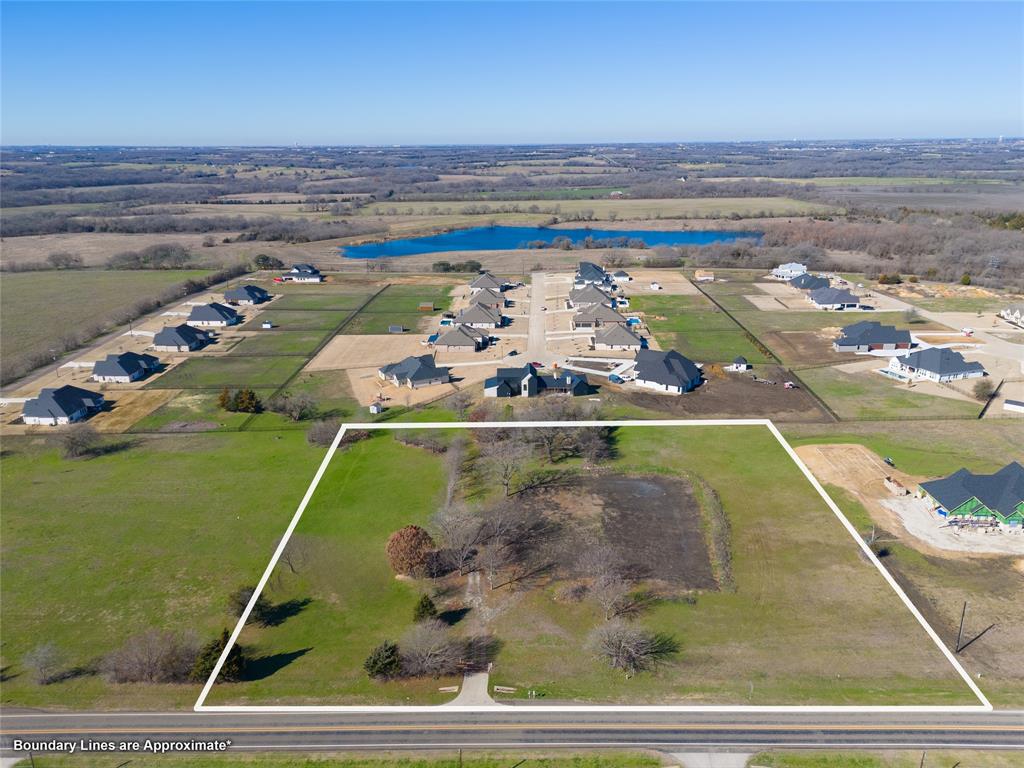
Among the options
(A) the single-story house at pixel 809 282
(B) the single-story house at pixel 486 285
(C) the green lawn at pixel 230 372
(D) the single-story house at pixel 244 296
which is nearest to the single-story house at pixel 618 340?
(B) the single-story house at pixel 486 285

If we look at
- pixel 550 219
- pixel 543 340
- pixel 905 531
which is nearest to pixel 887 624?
pixel 905 531

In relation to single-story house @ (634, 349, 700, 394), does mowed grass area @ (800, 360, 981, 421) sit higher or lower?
lower

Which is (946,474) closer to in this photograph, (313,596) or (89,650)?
(313,596)

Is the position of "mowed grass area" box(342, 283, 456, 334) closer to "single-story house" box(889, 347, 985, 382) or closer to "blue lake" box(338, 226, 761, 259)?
"blue lake" box(338, 226, 761, 259)

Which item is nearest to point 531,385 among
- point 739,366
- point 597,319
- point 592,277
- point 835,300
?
point 739,366

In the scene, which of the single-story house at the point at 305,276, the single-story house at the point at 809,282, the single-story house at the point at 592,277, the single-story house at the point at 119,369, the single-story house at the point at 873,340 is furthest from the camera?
the single-story house at the point at 305,276

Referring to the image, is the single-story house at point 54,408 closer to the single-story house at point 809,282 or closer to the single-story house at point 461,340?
the single-story house at point 461,340

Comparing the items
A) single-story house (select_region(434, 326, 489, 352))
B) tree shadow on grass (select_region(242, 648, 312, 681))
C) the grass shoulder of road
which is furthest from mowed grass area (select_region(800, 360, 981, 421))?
tree shadow on grass (select_region(242, 648, 312, 681))
